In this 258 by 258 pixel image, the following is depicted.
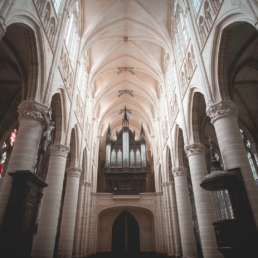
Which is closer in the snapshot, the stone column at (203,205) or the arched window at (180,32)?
the stone column at (203,205)

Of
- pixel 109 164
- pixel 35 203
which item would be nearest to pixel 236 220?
pixel 35 203

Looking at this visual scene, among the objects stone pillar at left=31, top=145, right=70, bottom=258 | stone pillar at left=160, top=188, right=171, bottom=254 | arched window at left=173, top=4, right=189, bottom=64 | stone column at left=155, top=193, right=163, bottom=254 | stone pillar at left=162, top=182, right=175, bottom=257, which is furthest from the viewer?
stone column at left=155, top=193, right=163, bottom=254

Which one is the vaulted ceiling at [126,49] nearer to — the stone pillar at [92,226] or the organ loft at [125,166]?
the organ loft at [125,166]

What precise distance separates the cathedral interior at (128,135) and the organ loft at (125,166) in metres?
0.12

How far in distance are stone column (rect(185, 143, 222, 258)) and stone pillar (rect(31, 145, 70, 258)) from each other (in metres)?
6.14

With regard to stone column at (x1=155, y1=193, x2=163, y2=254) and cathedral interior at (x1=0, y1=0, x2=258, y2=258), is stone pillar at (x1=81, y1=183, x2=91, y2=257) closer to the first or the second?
cathedral interior at (x1=0, y1=0, x2=258, y2=258)

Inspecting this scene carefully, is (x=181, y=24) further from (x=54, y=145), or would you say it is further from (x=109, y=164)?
(x=109, y=164)

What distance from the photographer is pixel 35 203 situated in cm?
770

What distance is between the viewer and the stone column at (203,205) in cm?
934

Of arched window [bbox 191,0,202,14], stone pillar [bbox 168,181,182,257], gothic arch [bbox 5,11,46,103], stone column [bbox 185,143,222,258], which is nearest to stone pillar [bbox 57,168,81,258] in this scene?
gothic arch [bbox 5,11,46,103]

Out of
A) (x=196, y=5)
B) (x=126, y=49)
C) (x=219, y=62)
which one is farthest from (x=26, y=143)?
(x=126, y=49)

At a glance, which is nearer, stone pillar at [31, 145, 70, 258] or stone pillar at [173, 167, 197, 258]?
stone pillar at [31, 145, 70, 258]

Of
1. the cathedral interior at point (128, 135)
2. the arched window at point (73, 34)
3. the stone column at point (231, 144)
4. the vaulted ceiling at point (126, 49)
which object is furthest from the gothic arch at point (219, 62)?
the arched window at point (73, 34)

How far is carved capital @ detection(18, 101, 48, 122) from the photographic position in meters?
8.32
